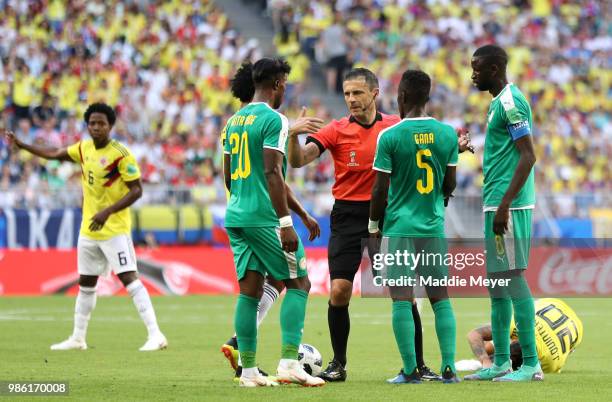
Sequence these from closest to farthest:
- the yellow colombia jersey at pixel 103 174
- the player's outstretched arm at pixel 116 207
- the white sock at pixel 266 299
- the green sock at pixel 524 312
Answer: the green sock at pixel 524 312, the white sock at pixel 266 299, the player's outstretched arm at pixel 116 207, the yellow colombia jersey at pixel 103 174

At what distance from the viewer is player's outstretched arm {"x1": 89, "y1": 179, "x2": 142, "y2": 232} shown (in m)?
14.0

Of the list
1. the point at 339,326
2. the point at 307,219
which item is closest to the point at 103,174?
the point at 307,219

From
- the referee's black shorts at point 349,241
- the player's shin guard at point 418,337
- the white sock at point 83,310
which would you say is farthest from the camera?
the white sock at point 83,310

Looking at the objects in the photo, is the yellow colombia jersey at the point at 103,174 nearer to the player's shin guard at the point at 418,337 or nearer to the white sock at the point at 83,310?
the white sock at the point at 83,310

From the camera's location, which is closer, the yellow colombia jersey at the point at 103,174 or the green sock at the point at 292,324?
the green sock at the point at 292,324

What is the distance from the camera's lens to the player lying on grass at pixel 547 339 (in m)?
10.9

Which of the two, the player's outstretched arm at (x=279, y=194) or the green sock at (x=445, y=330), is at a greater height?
the player's outstretched arm at (x=279, y=194)

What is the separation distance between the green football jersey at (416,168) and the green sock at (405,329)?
0.56 meters

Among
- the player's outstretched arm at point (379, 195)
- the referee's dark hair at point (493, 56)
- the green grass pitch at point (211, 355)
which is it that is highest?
the referee's dark hair at point (493, 56)

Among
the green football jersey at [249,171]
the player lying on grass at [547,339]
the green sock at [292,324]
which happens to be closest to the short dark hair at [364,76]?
the green football jersey at [249,171]

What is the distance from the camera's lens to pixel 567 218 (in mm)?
26438

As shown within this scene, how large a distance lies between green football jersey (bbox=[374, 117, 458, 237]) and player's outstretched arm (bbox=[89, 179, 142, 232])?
503 centimetres

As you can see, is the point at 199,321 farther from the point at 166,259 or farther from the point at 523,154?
the point at 523,154

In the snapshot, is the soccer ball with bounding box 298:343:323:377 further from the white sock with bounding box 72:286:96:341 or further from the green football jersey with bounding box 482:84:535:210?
the white sock with bounding box 72:286:96:341
